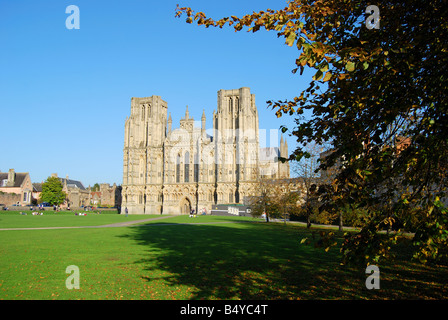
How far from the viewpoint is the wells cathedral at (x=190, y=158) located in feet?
225

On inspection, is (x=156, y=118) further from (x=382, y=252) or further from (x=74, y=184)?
(x=382, y=252)

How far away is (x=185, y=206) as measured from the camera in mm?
74500

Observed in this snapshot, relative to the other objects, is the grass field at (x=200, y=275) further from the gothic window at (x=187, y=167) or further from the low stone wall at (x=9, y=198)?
the low stone wall at (x=9, y=198)

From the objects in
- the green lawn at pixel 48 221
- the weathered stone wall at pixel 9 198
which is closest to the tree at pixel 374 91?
the green lawn at pixel 48 221

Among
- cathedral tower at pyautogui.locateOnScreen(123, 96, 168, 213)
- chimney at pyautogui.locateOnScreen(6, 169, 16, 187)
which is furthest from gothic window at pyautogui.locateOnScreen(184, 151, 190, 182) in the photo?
chimney at pyautogui.locateOnScreen(6, 169, 16, 187)

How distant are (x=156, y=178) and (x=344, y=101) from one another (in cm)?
7454

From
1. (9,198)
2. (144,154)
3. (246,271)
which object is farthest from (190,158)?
(246,271)

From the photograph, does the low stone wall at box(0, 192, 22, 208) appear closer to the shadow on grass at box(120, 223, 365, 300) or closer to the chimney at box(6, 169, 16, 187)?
the chimney at box(6, 169, 16, 187)

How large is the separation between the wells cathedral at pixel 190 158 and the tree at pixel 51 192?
1833 cm

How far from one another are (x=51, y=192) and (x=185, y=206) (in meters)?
35.7

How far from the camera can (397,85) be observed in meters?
5.55

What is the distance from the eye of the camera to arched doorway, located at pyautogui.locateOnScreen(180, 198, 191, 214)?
7394 cm
